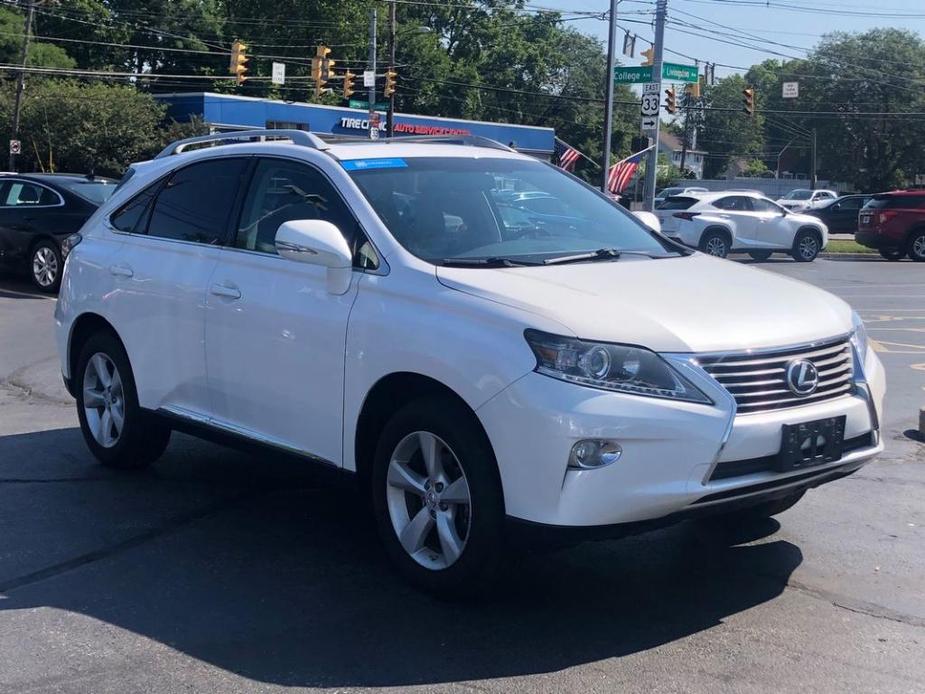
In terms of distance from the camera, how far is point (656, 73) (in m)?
27.0

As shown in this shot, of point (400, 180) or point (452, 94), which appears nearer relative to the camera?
point (400, 180)

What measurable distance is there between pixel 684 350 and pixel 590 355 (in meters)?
0.34

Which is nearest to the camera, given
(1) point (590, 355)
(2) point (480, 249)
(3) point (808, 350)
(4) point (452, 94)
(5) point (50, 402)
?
(1) point (590, 355)

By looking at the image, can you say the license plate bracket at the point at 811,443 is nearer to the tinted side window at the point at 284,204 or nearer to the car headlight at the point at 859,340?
the car headlight at the point at 859,340

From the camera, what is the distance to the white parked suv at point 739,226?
25.6 m

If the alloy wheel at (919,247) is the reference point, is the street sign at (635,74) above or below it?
above

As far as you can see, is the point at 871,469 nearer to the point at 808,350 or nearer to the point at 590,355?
the point at 808,350

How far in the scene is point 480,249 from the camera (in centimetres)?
508

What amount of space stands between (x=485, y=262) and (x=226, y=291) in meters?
1.41

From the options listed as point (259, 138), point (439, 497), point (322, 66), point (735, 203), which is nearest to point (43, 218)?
point (259, 138)

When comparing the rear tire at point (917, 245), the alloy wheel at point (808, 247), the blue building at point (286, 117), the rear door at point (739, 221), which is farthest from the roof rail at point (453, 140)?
the blue building at point (286, 117)

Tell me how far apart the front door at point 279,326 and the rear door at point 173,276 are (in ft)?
0.49

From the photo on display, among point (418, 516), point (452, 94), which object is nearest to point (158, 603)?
point (418, 516)

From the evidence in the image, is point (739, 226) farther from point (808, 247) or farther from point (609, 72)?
point (609, 72)
